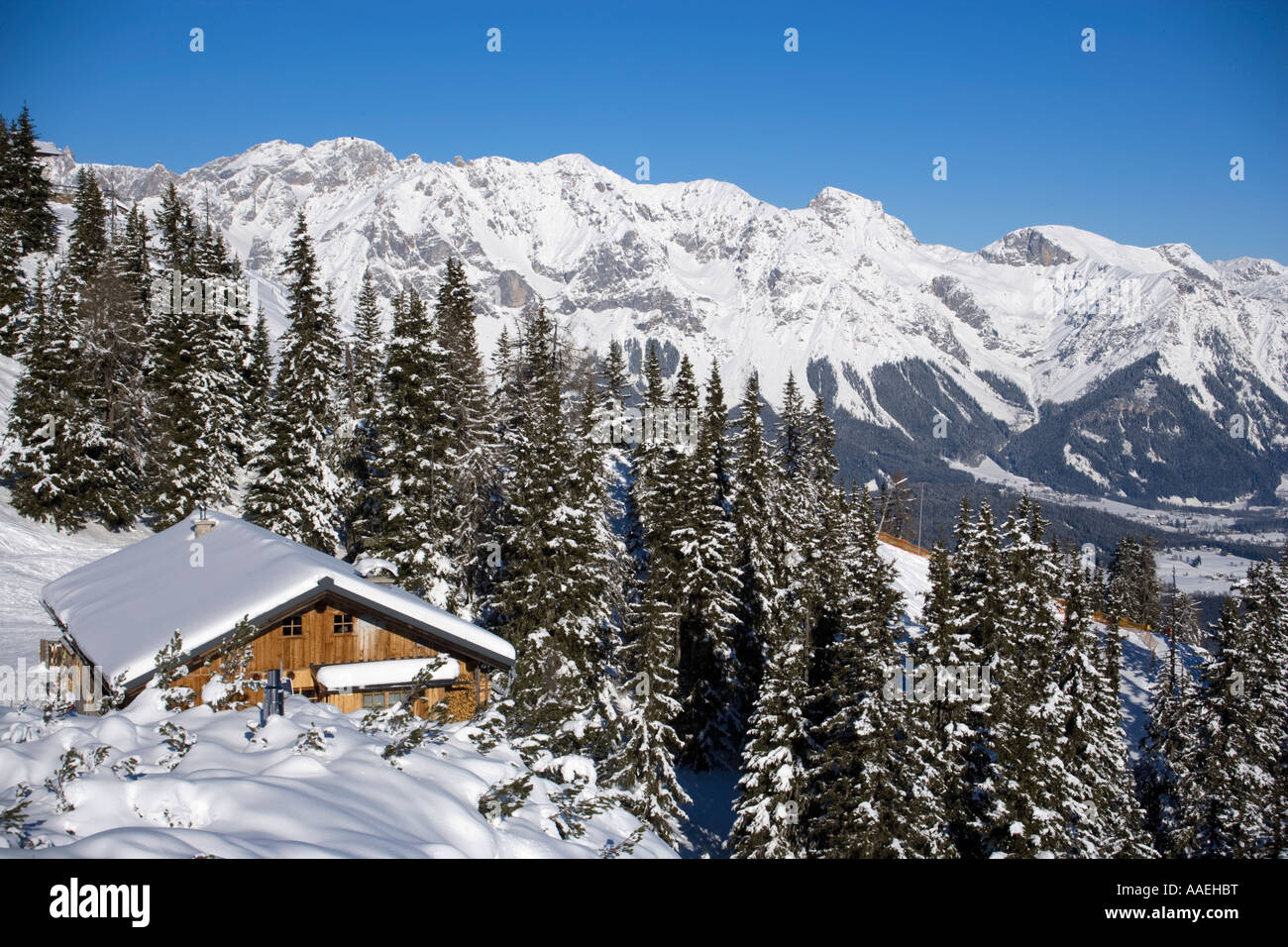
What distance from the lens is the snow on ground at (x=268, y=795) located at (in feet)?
15.8

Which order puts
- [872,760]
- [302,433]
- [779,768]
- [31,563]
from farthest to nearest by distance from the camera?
[302,433]
[31,563]
[779,768]
[872,760]

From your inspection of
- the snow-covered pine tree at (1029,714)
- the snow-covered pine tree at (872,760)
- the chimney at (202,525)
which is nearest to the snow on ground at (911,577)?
the snow-covered pine tree at (1029,714)

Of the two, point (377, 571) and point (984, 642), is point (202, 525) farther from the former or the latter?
point (984, 642)

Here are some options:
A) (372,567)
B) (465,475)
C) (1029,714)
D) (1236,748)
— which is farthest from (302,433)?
(1236,748)

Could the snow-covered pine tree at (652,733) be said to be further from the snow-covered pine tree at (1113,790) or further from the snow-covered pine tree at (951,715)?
the snow-covered pine tree at (1113,790)

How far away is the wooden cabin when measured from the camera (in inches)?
656

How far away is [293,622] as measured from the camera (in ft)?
61.0

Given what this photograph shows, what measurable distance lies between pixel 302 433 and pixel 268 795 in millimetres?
35327

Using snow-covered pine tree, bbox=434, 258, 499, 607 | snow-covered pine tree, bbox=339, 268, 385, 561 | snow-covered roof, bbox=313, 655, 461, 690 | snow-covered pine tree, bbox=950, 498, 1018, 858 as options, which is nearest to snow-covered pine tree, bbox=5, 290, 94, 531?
snow-covered pine tree, bbox=339, 268, 385, 561

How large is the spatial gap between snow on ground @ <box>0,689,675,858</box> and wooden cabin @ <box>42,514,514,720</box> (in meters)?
9.01

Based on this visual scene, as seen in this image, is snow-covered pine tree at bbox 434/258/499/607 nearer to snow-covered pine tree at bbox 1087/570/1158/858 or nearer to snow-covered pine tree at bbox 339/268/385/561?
snow-covered pine tree at bbox 339/268/385/561
